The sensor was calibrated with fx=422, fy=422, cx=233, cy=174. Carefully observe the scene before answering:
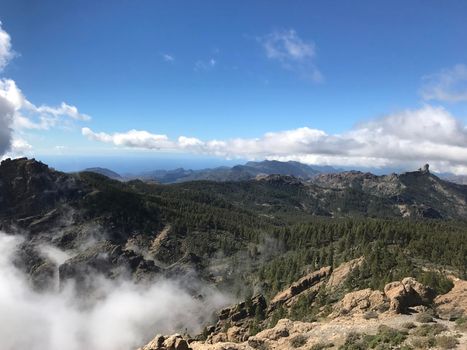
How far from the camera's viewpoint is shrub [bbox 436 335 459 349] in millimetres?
43875

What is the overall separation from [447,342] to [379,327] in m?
11.9

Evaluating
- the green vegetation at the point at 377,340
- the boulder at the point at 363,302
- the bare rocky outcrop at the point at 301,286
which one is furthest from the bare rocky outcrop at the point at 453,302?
the bare rocky outcrop at the point at 301,286

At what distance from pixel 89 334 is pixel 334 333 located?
162261 mm

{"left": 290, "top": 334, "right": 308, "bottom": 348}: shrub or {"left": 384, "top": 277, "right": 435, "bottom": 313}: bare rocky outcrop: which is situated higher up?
{"left": 384, "top": 277, "right": 435, "bottom": 313}: bare rocky outcrop

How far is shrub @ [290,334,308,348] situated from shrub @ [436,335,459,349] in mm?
17203

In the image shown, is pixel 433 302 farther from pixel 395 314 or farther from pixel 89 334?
pixel 89 334

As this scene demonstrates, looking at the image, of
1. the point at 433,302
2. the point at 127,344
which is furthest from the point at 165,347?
the point at 127,344

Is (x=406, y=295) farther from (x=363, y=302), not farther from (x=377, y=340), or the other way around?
(x=377, y=340)

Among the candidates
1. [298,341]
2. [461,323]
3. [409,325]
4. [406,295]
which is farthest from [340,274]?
[409,325]

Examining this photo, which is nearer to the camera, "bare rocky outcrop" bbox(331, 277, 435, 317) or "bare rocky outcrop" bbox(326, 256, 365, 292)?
"bare rocky outcrop" bbox(331, 277, 435, 317)

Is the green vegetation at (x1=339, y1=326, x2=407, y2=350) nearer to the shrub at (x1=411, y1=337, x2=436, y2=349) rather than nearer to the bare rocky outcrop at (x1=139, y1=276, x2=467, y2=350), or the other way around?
the bare rocky outcrop at (x1=139, y1=276, x2=467, y2=350)

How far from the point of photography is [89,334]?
190 m

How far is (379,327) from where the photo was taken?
55594 mm

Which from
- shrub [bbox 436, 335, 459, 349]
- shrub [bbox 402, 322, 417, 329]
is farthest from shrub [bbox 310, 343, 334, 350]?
shrub [bbox 436, 335, 459, 349]
